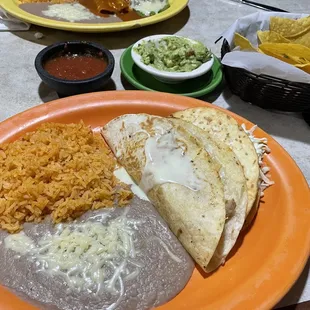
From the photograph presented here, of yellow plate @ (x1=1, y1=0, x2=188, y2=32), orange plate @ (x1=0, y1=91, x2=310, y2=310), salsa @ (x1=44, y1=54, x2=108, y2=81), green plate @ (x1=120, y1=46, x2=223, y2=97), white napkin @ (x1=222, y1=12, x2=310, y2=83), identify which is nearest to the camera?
orange plate @ (x1=0, y1=91, x2=310, y2=310)

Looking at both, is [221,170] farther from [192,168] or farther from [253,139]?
[253,139]

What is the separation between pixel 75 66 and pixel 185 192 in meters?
1.02

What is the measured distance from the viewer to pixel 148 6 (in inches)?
111

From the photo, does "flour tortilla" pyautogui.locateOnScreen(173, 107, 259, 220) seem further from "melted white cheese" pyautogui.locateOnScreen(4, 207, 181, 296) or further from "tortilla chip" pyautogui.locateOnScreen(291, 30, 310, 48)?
"tortilla chip" pyautogui.locateOnScreen(291, 30, 310, 48)

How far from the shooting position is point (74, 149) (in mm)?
1670

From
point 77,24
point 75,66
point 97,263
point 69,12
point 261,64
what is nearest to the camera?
point 97,263

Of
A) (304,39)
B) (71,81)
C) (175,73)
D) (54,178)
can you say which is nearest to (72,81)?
(71,81)

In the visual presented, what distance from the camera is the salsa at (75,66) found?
212 centimetres

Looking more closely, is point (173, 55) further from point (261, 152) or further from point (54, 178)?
point (54, 178)

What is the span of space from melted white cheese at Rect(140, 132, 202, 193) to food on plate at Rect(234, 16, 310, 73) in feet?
2.49

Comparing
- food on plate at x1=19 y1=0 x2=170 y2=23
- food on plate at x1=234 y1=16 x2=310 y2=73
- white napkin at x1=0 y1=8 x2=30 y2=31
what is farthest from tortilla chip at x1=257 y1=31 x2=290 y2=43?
white napkin at x1=0 y1=8 x2=30 y2=31

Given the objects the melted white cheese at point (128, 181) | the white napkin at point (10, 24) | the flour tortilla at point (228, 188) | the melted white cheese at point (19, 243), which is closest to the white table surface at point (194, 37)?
the white napkin at point (10, 24)

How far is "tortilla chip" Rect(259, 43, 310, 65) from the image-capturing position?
2018 mm

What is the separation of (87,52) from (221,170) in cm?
107
